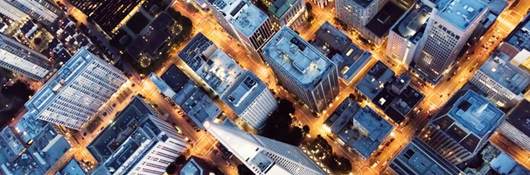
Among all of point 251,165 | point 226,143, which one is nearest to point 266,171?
point 251,165

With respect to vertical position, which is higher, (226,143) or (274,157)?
(226,143)

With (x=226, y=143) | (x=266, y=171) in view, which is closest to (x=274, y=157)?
(x=266, y=171)

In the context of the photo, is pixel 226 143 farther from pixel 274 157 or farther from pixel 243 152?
pixel 274 157

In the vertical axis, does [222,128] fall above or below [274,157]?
above

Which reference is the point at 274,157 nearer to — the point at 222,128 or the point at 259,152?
the point at 259,152

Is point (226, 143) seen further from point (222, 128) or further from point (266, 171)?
point (266, 171)

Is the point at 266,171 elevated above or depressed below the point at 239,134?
below
